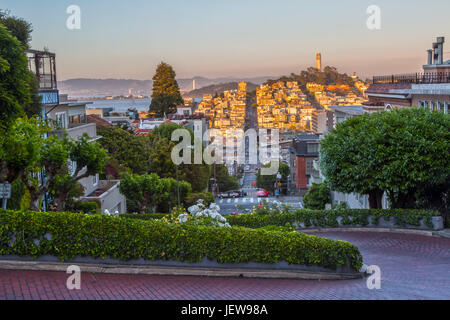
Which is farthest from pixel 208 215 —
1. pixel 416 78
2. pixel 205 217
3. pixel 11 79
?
pixel 416 78

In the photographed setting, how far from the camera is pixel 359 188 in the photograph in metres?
20.9

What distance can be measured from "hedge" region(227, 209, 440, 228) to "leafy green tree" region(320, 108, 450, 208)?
846mm

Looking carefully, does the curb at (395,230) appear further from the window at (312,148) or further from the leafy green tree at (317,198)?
the window at (312,148)

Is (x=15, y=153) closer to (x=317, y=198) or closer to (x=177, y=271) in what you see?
(x=177, y=271)

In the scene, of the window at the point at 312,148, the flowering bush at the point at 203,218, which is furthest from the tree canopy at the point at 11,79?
the window at the point at 312,148

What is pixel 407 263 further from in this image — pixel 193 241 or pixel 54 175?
pixel 54 175

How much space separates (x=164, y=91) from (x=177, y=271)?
95.4m

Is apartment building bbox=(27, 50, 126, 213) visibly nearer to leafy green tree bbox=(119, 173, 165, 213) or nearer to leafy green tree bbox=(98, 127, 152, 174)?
leafy green tree bbox=(119, 173, 165, 213)

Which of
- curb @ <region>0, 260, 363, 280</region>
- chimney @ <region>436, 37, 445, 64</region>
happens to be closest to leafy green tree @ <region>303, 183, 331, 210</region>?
chimney @ <region>436, 37, 445, 64</region>

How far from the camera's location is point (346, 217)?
2075 cm

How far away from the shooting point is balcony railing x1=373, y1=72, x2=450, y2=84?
83.5 feet

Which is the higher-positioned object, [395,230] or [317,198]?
[395,230]

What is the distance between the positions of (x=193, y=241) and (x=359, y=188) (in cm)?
1158
